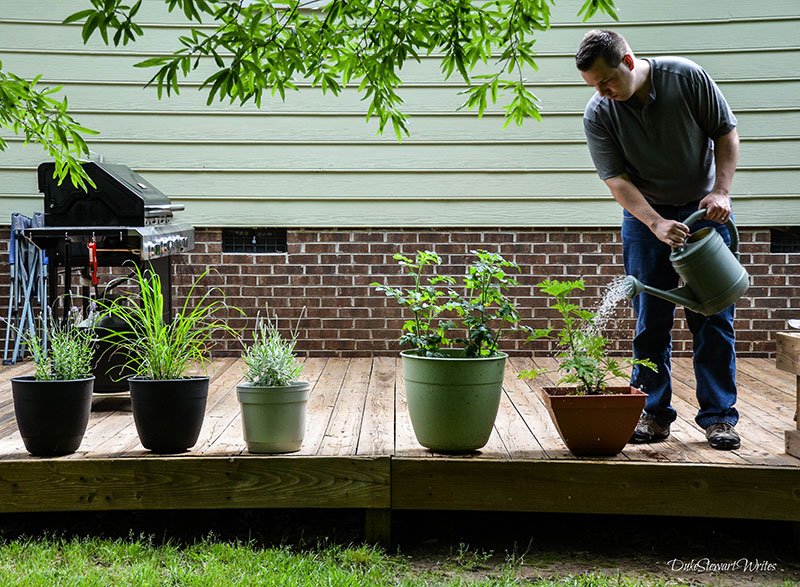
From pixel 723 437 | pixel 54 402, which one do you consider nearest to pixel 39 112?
pixel 54 402

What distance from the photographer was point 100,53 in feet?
18.3

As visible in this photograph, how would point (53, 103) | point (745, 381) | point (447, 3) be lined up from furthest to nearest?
point (745, 381), point (53, 103), point (447, 3)

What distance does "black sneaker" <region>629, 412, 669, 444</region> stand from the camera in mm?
3262

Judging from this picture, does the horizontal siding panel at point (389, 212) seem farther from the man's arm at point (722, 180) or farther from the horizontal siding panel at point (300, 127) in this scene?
the man's arm at point (722, 180)

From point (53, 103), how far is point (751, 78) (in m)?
4.24

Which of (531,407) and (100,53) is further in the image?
(100,53)

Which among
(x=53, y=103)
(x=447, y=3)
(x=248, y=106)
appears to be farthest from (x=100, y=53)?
(x=447, y=3)

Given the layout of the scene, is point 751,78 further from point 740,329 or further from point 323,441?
point 323,441

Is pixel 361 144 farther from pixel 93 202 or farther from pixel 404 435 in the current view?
pixel 404 435

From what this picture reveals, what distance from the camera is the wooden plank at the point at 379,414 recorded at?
3197mm

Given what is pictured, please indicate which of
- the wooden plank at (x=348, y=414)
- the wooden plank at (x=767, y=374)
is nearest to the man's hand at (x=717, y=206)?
the wooden plank at (x=348, y=414)

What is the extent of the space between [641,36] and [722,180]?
2773 millimetres

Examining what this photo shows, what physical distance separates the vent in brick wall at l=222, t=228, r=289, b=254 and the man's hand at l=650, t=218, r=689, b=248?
3091 mm

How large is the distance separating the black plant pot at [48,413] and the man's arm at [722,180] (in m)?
2.13
